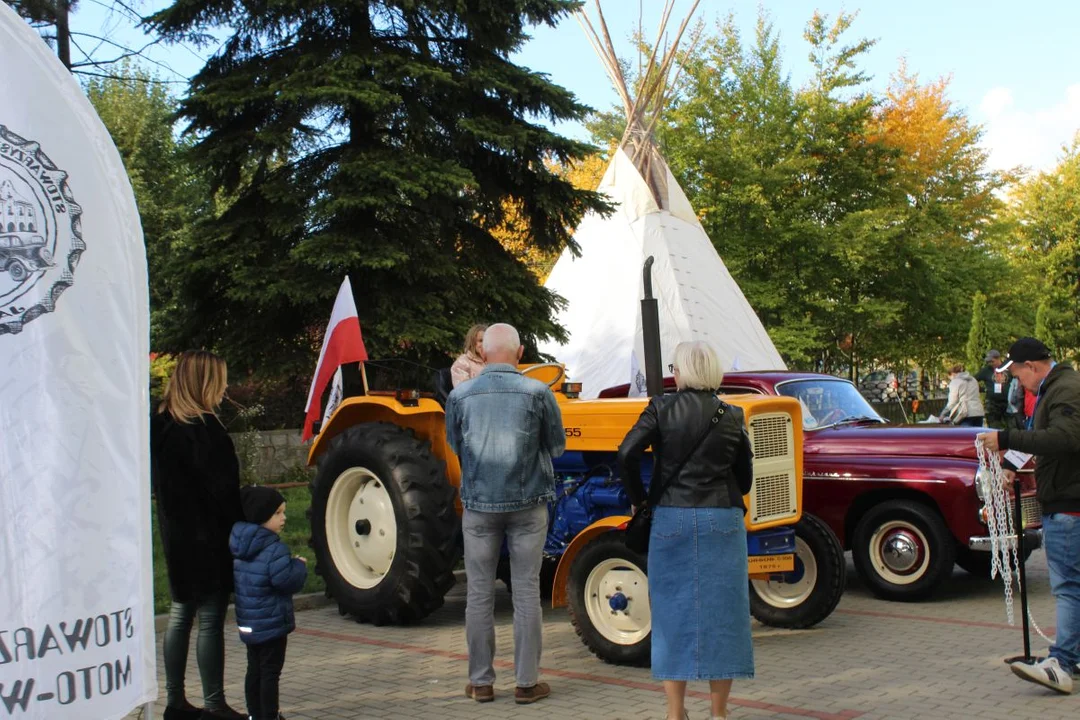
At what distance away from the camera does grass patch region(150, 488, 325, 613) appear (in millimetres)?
8399

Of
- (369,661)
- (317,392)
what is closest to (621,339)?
(317,392)

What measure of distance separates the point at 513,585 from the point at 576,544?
0.98 metres

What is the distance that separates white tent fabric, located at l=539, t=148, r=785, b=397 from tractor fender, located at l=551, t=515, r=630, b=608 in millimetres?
11529

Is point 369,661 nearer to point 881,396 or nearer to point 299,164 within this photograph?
point 299,164

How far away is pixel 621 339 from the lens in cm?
1895

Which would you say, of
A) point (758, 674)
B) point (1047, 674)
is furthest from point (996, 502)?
point (758, 674)

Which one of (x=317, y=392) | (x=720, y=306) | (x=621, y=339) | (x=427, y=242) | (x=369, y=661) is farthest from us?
(x=720, y=306)

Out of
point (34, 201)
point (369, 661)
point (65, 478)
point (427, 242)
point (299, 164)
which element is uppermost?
point (299, 164)

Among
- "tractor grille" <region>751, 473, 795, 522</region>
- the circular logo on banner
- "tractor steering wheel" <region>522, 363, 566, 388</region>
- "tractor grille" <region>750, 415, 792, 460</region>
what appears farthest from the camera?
→ "tractor steering wheel" <region>522, 363, 566, 388</region>

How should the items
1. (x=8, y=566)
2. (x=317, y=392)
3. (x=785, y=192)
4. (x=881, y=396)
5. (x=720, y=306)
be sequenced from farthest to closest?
(x=881, y=396) → (x=785, y=192) → (x=720, y=306) → (x=317, y=392) → (x=8, y=566)

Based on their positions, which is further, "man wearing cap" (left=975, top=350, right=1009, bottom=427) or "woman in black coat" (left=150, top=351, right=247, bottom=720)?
"man wearing cap" (left=975, top=350, right=1009, bottom=427)

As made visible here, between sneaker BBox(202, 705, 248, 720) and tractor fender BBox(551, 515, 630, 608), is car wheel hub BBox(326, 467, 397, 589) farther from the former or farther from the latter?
sneaker BBox(202, 705, 248, 720)

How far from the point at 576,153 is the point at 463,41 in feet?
6.89

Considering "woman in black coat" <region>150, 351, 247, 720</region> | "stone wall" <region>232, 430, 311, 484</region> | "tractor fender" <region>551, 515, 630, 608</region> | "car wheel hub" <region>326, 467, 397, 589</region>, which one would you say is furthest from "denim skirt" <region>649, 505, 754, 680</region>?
"stone wall" <region>232, 430, 311, 484</region>
